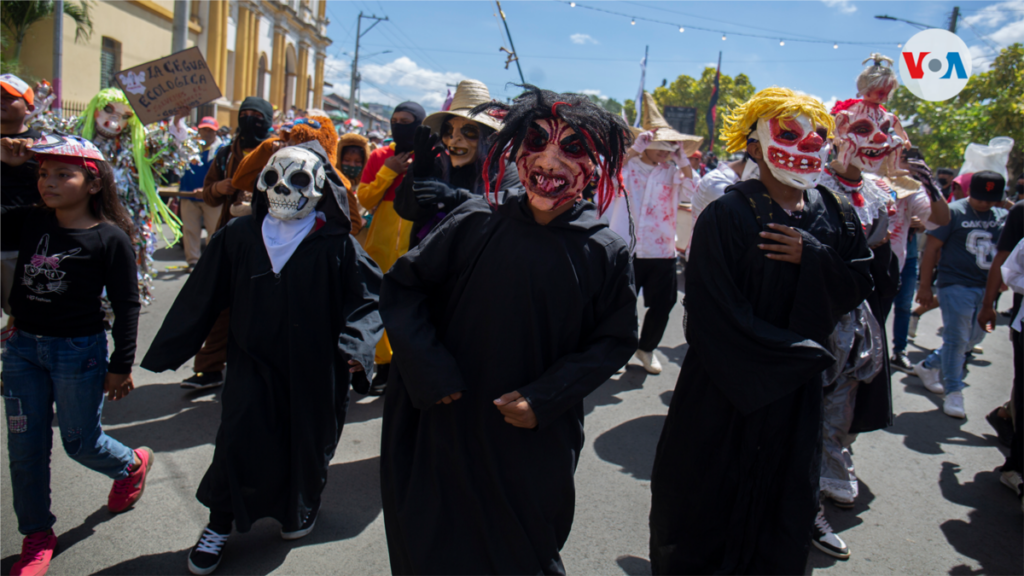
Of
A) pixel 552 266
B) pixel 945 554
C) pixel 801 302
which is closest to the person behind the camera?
pixel 552 266

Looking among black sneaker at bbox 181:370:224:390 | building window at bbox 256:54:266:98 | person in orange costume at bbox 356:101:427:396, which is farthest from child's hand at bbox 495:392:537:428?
building window at bbox 256:54:266:98

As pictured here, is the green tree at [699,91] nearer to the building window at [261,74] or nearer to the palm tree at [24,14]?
the building window at [261,74]

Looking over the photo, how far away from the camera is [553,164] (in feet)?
7.47

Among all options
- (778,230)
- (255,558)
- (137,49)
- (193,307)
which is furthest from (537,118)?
(137,49)

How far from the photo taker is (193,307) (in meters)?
2.87

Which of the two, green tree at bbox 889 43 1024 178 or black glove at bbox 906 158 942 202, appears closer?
black glove at bbox 906 158 942 202

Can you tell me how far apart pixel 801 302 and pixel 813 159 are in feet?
2.08

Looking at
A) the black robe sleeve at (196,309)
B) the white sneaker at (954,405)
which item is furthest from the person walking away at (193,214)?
the white sneaker at (954,405)

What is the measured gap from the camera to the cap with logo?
5668mm

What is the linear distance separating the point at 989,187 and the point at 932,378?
69.6 inches

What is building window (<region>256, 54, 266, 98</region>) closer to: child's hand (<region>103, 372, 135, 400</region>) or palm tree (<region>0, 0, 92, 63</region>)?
palm tree (<region>0, 0, 92, 63</region>)

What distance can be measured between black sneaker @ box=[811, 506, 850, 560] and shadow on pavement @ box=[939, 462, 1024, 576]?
53 cm

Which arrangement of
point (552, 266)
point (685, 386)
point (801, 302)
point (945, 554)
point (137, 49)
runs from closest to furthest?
point (552, 266)
point (801, 302)
point (685, 386)
point (945, 554)
point (137, 49)

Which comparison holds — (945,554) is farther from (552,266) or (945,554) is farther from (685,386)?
(552,266)
